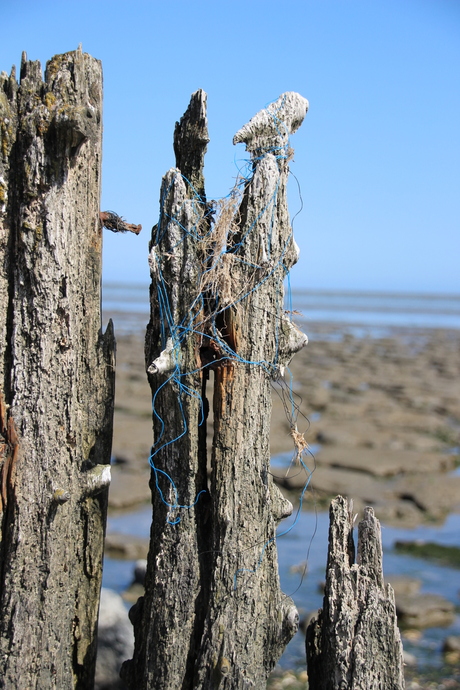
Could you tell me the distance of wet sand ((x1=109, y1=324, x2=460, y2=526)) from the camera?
8625mm

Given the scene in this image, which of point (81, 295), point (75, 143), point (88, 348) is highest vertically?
point (75, 143)

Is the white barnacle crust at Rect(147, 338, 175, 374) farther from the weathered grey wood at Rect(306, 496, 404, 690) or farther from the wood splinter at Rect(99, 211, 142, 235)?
the weathered grey wood at Rect(306, 496, 404, 690)

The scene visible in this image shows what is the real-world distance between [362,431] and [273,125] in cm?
948

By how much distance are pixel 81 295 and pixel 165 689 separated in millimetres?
2017

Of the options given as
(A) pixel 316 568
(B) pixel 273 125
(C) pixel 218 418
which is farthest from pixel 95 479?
(A) pixel 316 568

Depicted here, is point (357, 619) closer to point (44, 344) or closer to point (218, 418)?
point (218, 418)

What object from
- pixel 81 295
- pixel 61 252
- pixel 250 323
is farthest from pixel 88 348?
pixel 250 323

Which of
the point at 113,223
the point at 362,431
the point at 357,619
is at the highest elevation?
the point at 113,223

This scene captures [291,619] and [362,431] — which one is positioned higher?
[291,619]

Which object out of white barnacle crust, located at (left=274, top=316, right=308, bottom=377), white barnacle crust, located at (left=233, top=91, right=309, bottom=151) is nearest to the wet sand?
white barnacle crust, located at (left=274, top=316, right=308, bottom=377)

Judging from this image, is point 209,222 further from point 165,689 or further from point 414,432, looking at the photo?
point 414,432

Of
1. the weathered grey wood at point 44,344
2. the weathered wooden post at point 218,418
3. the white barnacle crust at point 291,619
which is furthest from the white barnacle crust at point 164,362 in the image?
the white barnacle crust at point 291,619

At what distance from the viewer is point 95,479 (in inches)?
132

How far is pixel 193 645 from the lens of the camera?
3.27 m
